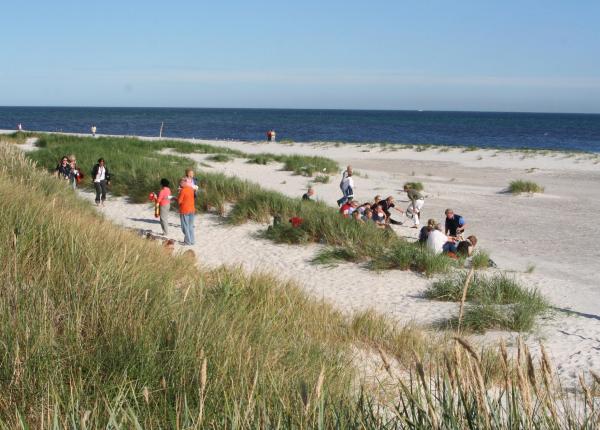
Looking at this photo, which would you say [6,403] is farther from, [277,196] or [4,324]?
[277,196]

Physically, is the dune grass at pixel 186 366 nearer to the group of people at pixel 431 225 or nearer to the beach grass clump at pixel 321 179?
the group of people at pixel 431 225

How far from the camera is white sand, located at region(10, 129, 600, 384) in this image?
29.1 feet

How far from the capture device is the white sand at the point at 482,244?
8.88m

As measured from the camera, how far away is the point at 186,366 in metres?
3.32

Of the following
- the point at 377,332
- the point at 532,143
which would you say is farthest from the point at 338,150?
the point at 377,332

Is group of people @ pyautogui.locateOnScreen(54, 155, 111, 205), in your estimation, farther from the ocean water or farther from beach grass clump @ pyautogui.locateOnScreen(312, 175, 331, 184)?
the ocean water

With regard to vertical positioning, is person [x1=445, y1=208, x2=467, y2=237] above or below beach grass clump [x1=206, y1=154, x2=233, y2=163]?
above

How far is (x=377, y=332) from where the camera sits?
626 cm

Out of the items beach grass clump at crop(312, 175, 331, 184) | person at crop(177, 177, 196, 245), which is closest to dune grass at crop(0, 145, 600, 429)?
person at crop(177, 177, 196, 245)

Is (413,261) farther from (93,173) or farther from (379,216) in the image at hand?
(93,173)

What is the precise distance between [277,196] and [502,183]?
15406 millimetres

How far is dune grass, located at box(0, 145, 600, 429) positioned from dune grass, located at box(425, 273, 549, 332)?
8.28ft

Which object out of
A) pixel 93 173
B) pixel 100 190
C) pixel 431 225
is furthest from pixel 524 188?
pixel 93 173

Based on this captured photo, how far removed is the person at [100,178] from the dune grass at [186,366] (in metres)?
11.3
